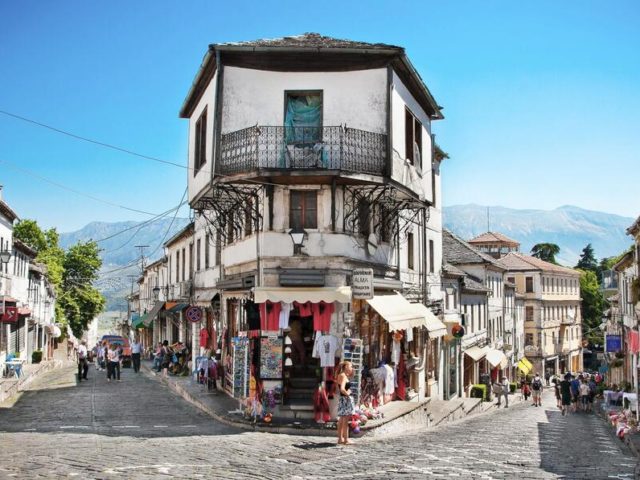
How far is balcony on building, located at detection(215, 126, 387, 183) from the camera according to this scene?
18344mm

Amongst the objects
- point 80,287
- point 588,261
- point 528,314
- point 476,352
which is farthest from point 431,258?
point 588,261

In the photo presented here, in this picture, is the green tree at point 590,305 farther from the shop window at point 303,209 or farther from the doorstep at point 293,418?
the shop window at point 303,209

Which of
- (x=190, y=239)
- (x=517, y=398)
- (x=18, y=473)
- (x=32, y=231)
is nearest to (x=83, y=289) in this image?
(x=32, y=231)

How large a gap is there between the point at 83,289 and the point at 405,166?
173 feet

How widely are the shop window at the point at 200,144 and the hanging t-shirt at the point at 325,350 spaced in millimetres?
6717

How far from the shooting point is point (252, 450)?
46.1ft

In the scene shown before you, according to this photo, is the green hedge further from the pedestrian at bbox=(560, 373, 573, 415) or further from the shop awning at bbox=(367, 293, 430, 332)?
the shop awning at bbox=(367, 293, 430, 332)

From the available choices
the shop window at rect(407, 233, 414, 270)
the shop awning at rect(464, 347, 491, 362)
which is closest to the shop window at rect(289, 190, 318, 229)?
the shop window at rect(407, 233, 414, 270)

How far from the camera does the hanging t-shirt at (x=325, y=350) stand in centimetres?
1826

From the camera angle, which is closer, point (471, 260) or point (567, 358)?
point (471, 260)

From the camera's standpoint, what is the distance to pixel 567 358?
3378 inches

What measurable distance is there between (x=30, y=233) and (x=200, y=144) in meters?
42.9

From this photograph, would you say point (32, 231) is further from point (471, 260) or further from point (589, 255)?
point (589, 255)

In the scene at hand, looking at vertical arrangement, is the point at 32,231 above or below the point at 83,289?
above
